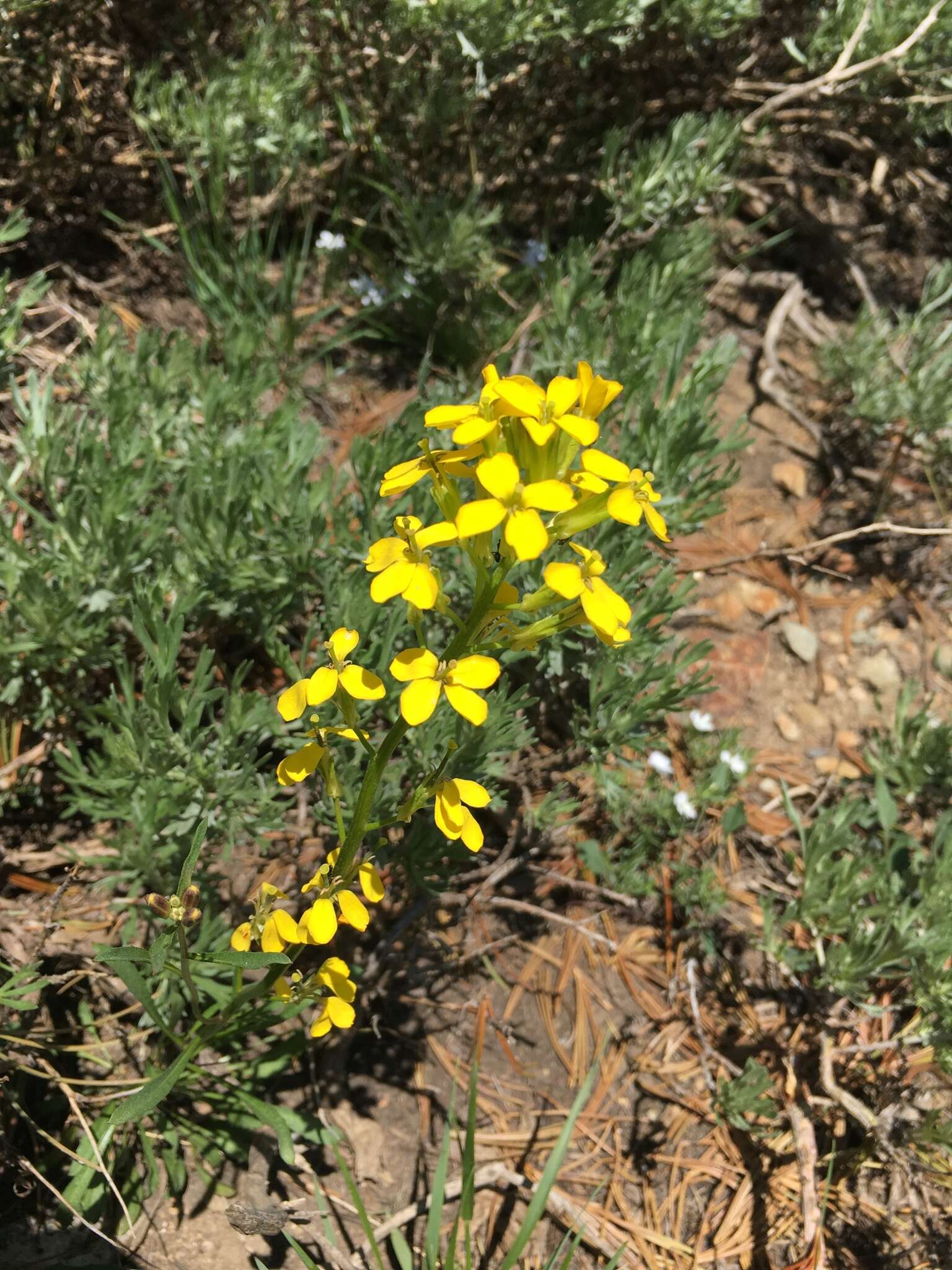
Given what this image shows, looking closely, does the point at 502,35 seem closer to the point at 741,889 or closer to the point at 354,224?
the point at 354,224

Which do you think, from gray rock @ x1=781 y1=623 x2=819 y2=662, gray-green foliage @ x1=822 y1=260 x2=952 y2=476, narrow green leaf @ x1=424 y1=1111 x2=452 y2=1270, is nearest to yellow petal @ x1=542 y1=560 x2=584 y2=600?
narrow green leaf @ x1=424 y1=1111 x2=452 y2=1270

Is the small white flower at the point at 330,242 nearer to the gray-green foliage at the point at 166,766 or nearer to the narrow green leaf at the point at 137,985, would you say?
the gray-green foliage at the point at 166,766

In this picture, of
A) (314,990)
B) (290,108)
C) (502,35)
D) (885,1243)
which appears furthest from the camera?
(290,108)

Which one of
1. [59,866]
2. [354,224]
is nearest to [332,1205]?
[59,866]

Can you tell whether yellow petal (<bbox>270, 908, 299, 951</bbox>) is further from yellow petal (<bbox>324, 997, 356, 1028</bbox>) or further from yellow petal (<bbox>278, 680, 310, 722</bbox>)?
yellow petal (<bbox>278, 680, 310, 722</bbox>)

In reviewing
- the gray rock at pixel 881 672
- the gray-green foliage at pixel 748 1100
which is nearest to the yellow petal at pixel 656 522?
the gray-green foliage at pixel 748 1100

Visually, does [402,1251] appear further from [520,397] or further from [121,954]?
[520,397]
